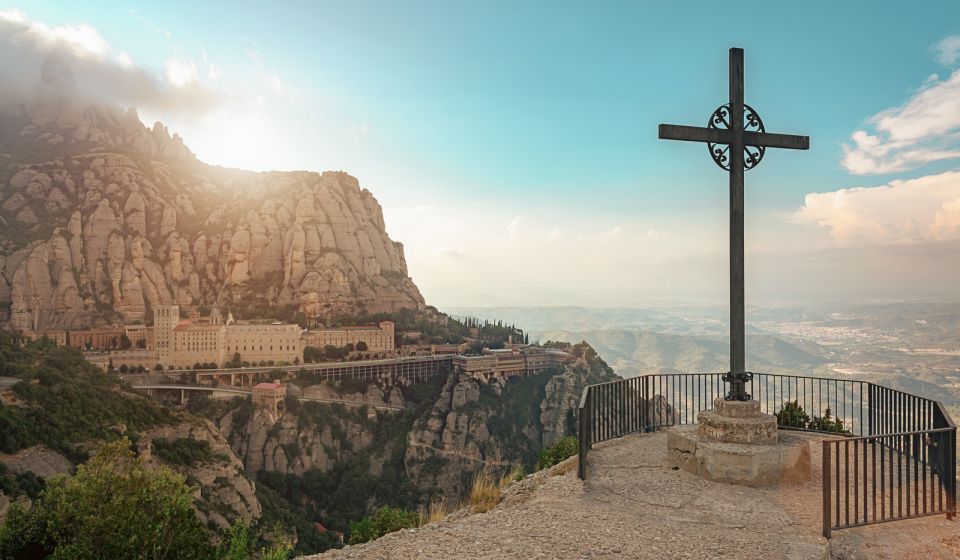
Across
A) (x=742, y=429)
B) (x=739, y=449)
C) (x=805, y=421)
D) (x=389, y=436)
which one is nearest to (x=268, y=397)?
(x=389, y=436)

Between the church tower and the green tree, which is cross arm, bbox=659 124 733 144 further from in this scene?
the church tower

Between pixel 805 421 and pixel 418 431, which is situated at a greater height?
pixel 805 421

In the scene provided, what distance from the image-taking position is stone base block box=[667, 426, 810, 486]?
22.1 feet

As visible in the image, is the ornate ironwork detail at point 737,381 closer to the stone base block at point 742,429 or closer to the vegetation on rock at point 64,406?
the stone base block at point 742,429

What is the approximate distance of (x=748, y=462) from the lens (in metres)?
6.72

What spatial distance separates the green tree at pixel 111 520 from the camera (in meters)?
7.11

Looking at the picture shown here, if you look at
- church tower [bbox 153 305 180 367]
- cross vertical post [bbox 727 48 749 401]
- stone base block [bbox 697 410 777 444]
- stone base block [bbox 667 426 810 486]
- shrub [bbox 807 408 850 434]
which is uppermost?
cross vertical post [bbox 727 48 749 401]

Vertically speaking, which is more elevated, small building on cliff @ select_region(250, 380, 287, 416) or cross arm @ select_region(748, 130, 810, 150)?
cross arm @ select_region(748, 130, 810, 150)

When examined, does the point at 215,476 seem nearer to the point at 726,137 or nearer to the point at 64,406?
the point at 64,406

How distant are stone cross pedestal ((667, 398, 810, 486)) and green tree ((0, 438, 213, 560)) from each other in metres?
6.88

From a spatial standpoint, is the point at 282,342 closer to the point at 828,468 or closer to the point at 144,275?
the point at 144,275

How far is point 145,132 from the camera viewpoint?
134625 millimetres

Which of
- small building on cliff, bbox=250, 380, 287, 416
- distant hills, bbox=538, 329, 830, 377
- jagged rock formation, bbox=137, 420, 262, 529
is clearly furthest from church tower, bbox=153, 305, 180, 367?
distant hills, bbox=538, 329, 830, 377

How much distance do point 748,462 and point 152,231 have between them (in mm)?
127997
